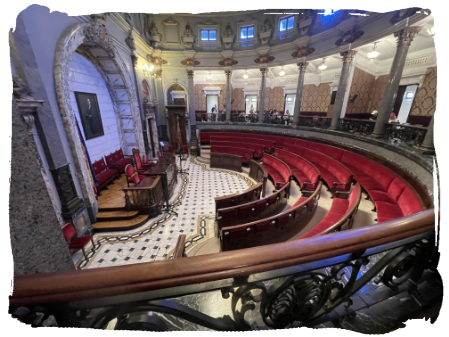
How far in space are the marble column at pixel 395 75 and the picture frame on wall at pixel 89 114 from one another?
1005cm

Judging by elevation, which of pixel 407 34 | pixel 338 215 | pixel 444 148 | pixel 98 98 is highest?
pixel 407 34

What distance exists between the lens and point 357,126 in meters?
7.26

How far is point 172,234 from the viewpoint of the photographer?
4.60m

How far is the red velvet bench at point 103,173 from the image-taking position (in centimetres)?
618

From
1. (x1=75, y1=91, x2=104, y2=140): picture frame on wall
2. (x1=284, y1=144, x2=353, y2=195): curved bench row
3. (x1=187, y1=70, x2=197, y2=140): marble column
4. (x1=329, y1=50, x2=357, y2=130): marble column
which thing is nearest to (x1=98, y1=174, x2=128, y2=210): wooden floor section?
(x1=75, y1=91, x2=104, y2=140): picture frame on wall

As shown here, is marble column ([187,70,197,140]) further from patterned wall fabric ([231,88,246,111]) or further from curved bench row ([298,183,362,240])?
curved bench row ([298,183,362,240])

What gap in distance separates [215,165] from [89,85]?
5972 millimetres

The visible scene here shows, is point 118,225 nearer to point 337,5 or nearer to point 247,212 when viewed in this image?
point 247,212

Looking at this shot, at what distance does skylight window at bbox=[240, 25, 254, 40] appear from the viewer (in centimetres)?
1072

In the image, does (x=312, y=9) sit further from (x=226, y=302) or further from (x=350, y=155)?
(x=226, y=302)

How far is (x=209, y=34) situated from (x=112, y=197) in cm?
1112

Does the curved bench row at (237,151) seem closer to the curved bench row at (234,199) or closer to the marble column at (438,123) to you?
the curved bench row at (234,199)

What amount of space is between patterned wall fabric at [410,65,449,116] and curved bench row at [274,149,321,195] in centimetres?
600

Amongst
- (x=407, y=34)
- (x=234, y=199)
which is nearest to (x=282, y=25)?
(x=407, y=34)
